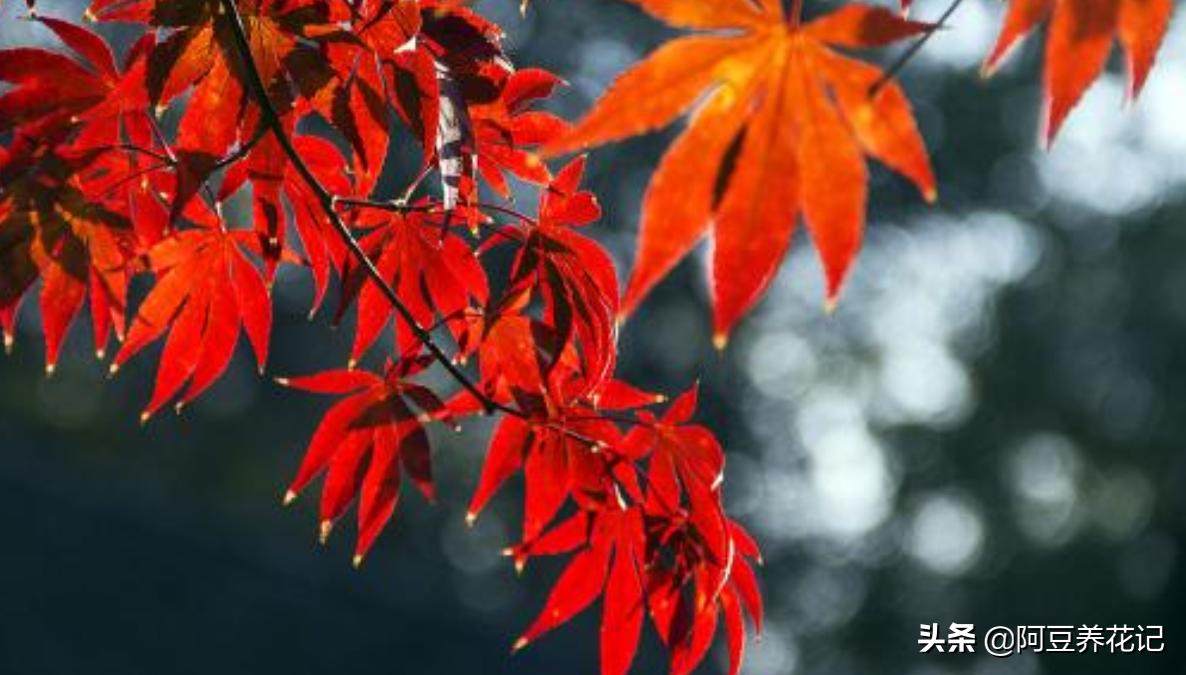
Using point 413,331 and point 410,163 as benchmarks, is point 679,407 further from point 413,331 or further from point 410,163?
point 410,163

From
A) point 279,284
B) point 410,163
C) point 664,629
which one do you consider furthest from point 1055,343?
point 664,629

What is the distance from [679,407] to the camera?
3.70ft

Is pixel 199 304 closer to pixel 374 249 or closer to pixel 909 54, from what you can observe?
pixel 374 249

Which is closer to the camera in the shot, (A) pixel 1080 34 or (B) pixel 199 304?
(A) pixel 1080 34

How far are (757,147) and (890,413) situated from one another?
1183 cm

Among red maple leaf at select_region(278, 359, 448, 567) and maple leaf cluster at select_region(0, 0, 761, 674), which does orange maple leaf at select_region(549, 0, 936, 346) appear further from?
red maple leaf at select_region(278, 359, 448, 567)

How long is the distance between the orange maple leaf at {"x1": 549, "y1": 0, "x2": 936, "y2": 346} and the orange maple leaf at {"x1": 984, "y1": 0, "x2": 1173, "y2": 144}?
0.05 m

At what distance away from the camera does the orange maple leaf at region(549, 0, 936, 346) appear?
0.62 m

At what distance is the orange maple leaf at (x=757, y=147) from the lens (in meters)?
0.62

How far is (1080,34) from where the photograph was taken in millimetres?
630

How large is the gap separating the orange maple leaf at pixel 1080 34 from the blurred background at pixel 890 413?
10.00m

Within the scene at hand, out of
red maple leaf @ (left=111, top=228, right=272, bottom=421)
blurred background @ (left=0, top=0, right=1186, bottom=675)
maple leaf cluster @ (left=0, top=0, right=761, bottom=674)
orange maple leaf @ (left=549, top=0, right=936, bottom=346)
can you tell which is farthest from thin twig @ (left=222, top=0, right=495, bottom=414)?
blurred background @ (left=0, top=0, right=1186, bottom=675)

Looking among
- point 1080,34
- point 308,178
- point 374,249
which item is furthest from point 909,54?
point 374,249

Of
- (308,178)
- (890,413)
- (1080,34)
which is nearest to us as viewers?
(1080,34)
